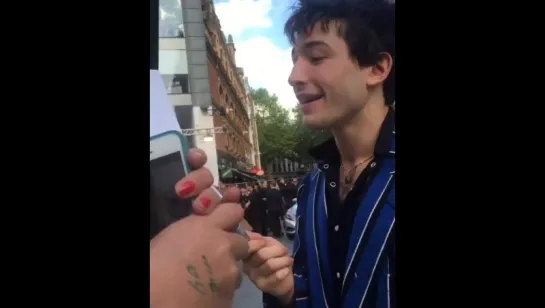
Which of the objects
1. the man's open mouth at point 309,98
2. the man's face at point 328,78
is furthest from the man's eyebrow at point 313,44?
the man's open mouth at point 309,98

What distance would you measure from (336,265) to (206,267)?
40 cm

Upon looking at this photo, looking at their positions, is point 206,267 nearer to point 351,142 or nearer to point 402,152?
point 351,142

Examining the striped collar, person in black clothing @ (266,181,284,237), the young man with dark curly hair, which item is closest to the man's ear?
the young man with dark curly hair

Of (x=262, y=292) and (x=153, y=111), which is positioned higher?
(x=153, y=111)

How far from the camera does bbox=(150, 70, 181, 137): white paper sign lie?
1370 mm

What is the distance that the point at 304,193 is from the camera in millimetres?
1472

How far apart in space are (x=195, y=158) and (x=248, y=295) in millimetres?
471

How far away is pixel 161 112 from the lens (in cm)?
137

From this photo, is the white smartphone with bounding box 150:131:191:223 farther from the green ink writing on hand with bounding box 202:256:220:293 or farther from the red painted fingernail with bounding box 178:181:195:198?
the green ink writing on hand with bounding box 202:256:220:293

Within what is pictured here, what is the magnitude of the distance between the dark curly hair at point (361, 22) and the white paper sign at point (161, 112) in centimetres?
50

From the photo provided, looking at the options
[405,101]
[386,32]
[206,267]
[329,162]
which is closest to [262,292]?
[206,267]

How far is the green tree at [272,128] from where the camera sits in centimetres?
148

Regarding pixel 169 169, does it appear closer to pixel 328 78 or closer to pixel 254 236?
pixel 254 236

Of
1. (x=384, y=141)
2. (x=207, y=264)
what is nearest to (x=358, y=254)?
(x=384, y=141)
